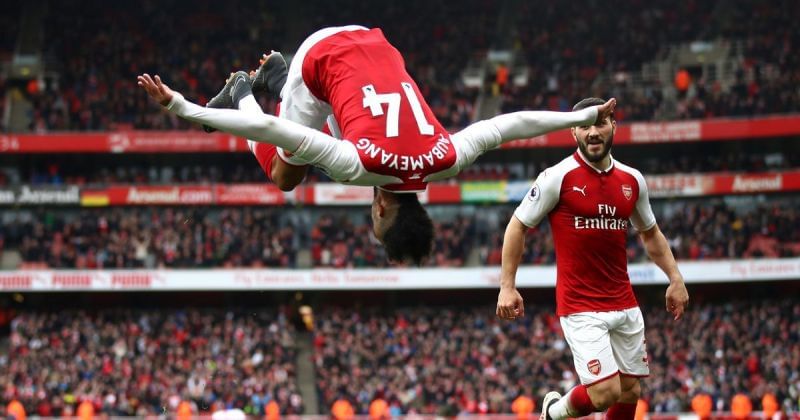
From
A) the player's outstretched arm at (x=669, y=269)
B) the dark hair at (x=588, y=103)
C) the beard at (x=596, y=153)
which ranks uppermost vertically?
the dark hair at (x=588, y=103)

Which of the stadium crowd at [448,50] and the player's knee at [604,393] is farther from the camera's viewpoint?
the stadium crowd at [448,50]

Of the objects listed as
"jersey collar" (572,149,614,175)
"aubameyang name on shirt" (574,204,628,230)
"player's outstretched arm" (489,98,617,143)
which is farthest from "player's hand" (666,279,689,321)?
"player's outstretched arm" (489,98,617,143)

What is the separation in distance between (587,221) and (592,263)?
31cm

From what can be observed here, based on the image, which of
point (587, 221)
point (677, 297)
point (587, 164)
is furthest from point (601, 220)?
point (677, 297)

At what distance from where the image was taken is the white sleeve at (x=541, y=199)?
7.95m

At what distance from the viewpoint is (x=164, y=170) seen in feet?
127

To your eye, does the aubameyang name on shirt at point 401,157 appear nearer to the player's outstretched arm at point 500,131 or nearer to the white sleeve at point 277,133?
the white sleeve at point 277,133

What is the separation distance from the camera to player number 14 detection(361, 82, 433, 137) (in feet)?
20.3

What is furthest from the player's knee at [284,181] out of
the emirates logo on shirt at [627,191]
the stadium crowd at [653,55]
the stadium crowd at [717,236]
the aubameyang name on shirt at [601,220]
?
the stadium crowd at [653,55]

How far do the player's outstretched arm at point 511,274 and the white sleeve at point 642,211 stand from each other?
88cm

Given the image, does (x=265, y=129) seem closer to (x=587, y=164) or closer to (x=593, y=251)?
(x=587, y=164)

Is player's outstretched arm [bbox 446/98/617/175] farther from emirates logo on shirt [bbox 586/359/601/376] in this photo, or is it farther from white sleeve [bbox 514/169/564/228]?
emirates logo on shirt [bbox 586/359/601/376]

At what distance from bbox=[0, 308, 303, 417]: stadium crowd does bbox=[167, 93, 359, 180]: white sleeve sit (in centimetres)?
2031

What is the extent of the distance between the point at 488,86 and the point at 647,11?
682cm
